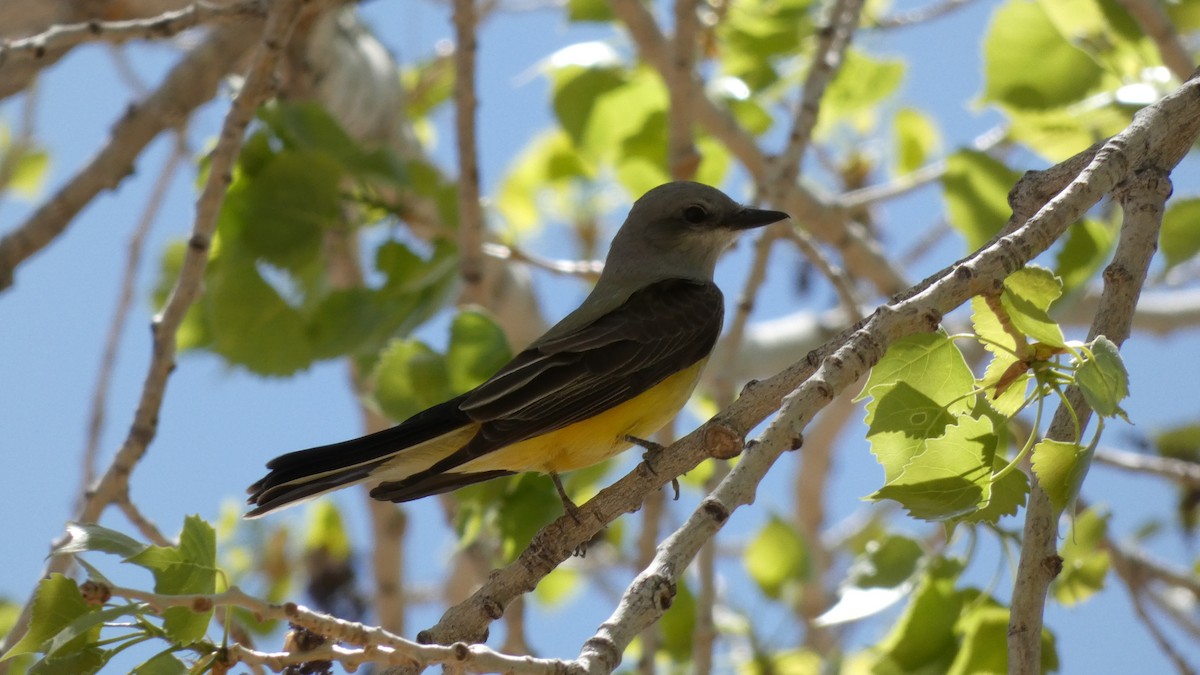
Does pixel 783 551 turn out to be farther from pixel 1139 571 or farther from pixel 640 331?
pixel 640 331

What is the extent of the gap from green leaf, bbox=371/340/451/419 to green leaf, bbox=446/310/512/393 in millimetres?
67

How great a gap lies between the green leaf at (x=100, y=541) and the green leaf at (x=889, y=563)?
103 inches

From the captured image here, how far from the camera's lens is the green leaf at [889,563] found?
4465mm

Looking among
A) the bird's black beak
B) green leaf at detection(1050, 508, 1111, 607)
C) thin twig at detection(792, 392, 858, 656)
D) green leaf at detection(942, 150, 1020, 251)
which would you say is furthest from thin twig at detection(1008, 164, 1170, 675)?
thin twig at detection(792, 392, 858, 656)

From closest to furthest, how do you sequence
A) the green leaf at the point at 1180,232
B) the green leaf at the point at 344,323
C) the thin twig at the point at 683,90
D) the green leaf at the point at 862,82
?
the green leaf at the point at 1180,232, the green leaf at the point at 344,323, the thin twig at the point at 683,90, the green leaf at the point at 862,82

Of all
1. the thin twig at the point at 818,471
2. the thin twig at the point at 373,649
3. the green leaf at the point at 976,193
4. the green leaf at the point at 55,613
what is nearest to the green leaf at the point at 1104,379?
the thin twig at the point at 373,649

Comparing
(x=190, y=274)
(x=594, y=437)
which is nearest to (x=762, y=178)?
(x=594, y=437)

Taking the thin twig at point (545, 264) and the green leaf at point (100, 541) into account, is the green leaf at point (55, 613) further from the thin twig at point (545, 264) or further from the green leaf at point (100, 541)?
the thin twig at point (545, 264)

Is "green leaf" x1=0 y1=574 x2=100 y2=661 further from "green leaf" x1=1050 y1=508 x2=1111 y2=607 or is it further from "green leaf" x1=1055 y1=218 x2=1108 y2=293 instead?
"green leaf" x1=1055 y1=218 x2=1108 y2=293

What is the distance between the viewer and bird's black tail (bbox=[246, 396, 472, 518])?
400 cm

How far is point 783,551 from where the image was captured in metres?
6.51

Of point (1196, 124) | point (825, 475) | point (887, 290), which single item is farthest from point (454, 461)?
point (825, 475)

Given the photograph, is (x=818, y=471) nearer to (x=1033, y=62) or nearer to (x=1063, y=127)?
(x=1063, y=127)

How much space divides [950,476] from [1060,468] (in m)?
0.25
